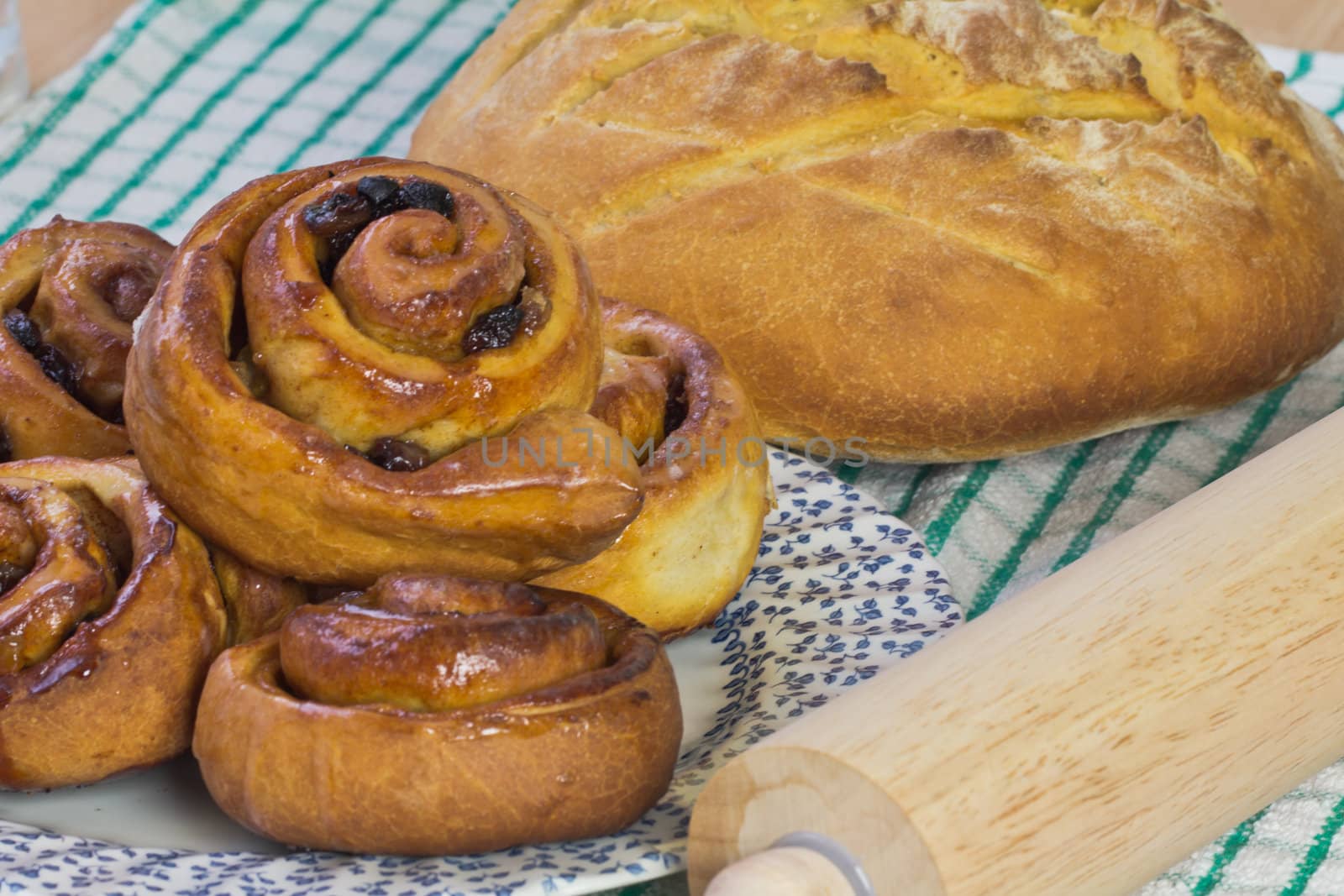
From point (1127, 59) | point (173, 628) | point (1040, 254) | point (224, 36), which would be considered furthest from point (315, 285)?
point (224, 36)

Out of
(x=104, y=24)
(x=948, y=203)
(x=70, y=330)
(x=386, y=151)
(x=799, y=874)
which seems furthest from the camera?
(x=104, y=24)

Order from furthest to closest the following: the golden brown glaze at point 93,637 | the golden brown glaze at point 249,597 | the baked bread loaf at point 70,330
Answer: the baked bread loaf at point 70,330 < the golden brown glaze at point 249,597 < the golden brown glaze at point 93,637

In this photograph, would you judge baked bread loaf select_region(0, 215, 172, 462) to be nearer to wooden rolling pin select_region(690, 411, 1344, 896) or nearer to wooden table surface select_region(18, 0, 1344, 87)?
wooden rolling pin select_region(690, 411, 1344, 896)

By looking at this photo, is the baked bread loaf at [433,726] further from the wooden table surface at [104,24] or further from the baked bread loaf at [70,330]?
the wooden table surface at [104,24]

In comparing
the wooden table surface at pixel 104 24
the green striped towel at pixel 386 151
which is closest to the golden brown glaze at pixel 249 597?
the green striped towel at pixel 386 151

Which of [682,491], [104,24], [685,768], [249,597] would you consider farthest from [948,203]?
[104,24]

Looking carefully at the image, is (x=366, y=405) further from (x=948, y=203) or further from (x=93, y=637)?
(x=948, y=203)

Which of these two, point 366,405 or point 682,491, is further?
point 682,491

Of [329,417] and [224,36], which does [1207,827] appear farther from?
[224,36]
